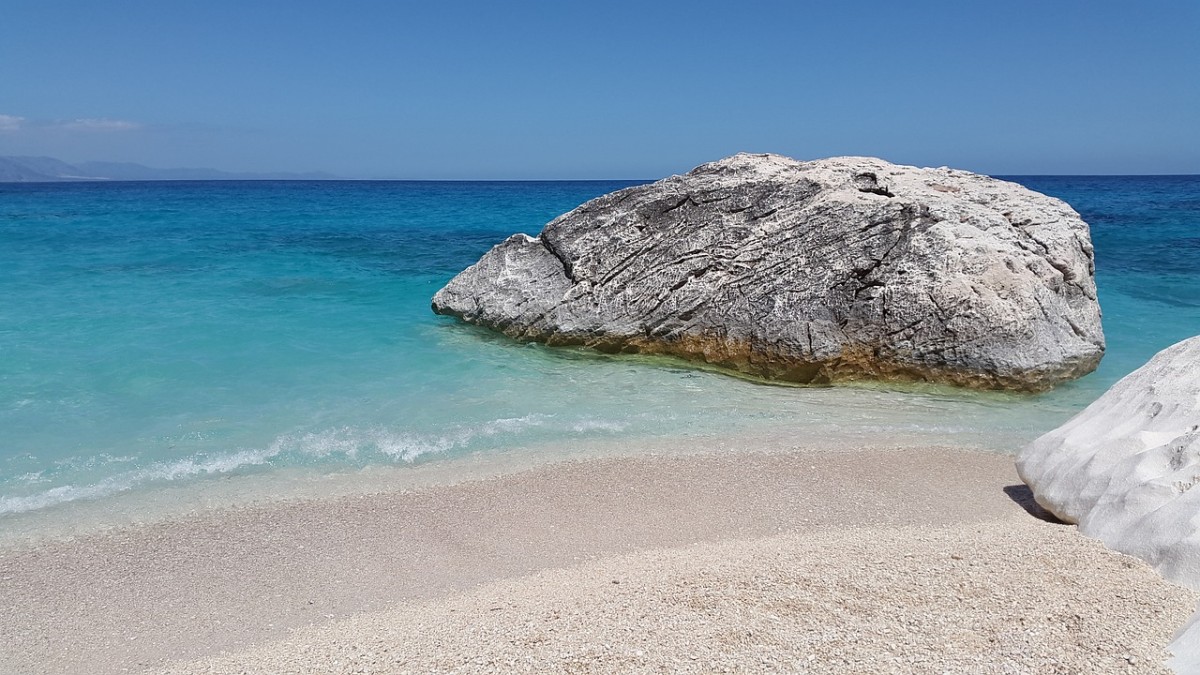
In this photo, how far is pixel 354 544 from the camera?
5621 millimetres

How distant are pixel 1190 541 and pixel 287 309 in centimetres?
1314

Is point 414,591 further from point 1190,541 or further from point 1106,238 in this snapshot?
point 1106,238

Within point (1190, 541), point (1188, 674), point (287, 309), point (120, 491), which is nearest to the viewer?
point (1188, 674)

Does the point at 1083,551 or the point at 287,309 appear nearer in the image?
the point at 1083,551

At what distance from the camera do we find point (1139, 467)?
4.90 m

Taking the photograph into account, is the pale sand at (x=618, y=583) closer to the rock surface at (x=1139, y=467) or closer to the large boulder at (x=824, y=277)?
the rock surface at (x=1139, y=467)

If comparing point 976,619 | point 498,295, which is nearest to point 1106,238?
point 498,295

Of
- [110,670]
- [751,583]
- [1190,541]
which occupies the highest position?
[1190,541]

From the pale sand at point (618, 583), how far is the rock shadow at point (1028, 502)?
0.26 ft

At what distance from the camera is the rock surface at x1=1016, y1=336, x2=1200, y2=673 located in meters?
4.36

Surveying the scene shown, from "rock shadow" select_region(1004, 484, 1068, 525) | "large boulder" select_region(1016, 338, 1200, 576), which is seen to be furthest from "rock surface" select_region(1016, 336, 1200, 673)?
"rock shadow" select_region(1004, 484, 1068, 525)

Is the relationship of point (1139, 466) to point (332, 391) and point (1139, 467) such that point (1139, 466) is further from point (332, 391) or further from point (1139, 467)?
point (332, 391)

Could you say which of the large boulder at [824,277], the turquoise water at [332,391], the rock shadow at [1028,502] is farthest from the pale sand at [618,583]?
the large boulder at [824,277]

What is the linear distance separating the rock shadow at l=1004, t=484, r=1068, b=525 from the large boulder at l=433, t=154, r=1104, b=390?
2.93 metres
